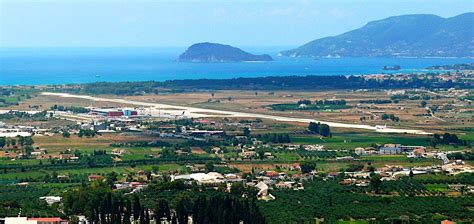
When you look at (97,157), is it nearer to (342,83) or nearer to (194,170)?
(194,170)

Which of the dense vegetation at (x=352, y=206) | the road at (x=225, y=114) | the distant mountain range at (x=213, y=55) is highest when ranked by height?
the distant mountain range at (x=213, y=55)

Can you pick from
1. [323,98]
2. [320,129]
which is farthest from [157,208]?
[323,98]

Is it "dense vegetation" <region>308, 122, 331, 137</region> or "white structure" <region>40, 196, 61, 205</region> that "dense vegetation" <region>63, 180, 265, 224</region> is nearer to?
"white structure" <region>40, 196, 61, 205</region>

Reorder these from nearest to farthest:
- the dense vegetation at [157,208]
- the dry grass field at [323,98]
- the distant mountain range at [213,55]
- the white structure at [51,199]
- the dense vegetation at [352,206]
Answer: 1. the dense vegetation at [157,208]
2. the dense vegetation at [352,206]
3. the white structure at [51,199]
4. the dry grass field at [323,98]
5. the distant mountain range at [213,55]

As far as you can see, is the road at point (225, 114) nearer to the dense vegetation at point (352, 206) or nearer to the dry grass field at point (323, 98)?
the dry grass field at point (323, 98)

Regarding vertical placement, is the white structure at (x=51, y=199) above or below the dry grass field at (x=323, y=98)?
below

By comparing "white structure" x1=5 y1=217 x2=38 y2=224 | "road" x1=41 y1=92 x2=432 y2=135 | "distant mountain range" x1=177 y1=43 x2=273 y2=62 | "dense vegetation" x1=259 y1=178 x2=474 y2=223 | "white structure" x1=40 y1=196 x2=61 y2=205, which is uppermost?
"distant mountain range" x1=177 y1=43 x2=273 y2=62

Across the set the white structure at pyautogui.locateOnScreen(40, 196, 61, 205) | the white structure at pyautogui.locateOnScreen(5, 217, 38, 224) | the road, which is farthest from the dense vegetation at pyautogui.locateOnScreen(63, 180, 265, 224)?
the road

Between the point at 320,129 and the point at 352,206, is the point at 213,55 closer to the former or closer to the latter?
the point at 320,129

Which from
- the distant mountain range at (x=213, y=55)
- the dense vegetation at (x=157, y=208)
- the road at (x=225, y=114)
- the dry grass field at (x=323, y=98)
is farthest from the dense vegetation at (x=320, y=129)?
the distant mountain range at (x=213, y=55)

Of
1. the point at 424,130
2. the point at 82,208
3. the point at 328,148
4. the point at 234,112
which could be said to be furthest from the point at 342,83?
the point at 82,208
